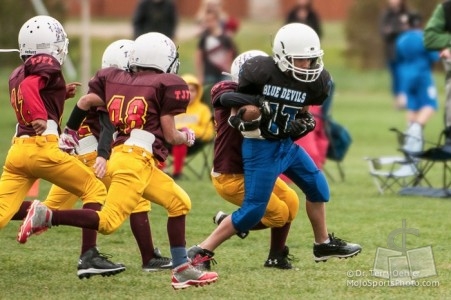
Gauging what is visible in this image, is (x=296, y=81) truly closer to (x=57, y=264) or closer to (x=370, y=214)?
(x=57, y=264)

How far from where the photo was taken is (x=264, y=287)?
24.4ft

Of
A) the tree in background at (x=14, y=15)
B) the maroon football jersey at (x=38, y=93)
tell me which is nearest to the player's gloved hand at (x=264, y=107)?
the maroon football jersey at (x=38, y=93)

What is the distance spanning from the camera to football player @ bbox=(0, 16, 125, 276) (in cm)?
741

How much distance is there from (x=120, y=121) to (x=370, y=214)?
389 centimetres

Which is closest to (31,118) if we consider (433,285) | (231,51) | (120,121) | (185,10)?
(120,121)

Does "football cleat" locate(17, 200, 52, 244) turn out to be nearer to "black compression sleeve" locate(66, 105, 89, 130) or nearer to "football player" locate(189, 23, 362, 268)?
"black compression sleeve" locate(66, 105, 89, 130)

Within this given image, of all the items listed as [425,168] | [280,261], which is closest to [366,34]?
[425,168]

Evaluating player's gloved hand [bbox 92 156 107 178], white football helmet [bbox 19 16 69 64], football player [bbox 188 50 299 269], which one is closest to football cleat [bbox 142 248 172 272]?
football player [bbox 188 50 299 269]

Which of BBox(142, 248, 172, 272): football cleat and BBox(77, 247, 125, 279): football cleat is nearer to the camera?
BBox(77, 247, 125, 279): football cleat

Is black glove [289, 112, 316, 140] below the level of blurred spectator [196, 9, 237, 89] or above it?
above

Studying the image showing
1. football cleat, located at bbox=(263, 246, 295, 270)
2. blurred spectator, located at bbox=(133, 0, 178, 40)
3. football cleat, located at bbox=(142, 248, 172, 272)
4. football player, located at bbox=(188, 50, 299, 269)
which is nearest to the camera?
football player, located at bbox=(188, 50, 299, 269)

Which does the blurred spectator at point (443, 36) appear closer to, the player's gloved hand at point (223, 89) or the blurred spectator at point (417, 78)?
the blurred spectator at point (417, 78)

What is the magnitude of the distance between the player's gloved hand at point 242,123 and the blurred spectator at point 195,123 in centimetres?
586

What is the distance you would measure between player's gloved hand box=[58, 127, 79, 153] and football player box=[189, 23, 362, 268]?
0.99m
